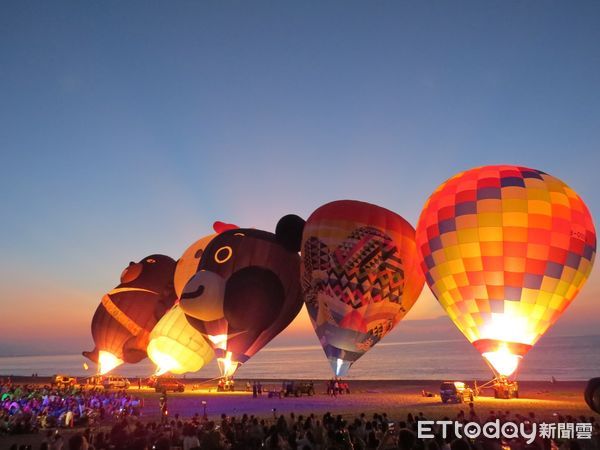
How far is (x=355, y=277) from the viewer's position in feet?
59.7

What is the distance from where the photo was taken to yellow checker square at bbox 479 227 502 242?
17156mm

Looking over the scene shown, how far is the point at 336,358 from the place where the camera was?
18.7 m

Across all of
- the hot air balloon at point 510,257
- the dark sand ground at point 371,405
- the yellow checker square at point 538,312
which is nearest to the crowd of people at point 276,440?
the dark sand ground at point 371,405

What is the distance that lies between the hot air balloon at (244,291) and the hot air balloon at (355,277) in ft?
9.80

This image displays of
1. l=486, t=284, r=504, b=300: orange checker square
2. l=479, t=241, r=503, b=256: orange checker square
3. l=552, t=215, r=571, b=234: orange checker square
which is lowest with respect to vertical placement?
l=486, t=284, r=504, b=300: orange checker square

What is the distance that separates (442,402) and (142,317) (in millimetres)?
18014

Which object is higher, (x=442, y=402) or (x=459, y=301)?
(x=459, y=301)

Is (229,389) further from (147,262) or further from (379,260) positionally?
(379,260)

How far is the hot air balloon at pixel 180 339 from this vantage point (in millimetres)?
25734

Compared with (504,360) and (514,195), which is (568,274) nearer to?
(514,195)

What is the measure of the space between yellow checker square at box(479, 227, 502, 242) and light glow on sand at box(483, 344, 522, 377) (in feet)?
11.7

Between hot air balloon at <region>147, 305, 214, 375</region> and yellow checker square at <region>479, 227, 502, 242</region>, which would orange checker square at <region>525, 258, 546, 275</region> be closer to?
yellow checker square at <region>479, 227, 502, 242</region>

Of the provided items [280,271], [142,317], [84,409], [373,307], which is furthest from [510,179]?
[142,317]

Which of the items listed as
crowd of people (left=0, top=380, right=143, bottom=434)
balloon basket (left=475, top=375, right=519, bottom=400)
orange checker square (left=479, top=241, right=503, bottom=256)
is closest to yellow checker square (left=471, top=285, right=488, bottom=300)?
orange checker square (left=479, top=241, right=503, bottom=256)
